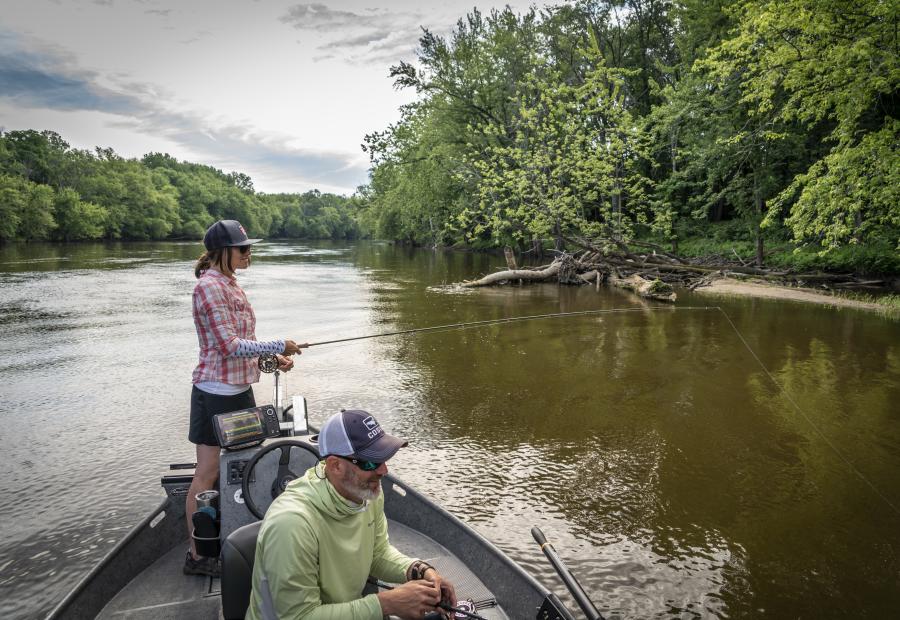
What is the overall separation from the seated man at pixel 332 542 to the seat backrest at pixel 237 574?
0.20 meters

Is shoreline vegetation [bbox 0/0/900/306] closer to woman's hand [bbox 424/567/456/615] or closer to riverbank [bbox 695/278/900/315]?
riverbank [bbox 695/278/900/315]

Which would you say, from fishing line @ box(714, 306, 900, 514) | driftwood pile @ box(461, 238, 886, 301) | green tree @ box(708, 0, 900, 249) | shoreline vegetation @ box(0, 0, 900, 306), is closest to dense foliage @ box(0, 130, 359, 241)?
shoreline vegetation @ box(0, 0, 900, 306)

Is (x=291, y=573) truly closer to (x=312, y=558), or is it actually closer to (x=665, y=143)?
(x=312, y=558)

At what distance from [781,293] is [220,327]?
67.7 ft

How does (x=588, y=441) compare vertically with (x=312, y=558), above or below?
below

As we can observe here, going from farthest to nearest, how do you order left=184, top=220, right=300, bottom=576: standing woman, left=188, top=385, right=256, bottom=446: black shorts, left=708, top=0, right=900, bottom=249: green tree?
left=708, top=0, right=900, bottom=249: green tree, left=188, top=385, right=256, bottom=446: black shorts, left=184, top=220, right=300, bottom=576: standing woman

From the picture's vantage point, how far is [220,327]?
3.73 metres

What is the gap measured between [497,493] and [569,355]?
20.1ft

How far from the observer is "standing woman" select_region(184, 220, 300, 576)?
3695 mm

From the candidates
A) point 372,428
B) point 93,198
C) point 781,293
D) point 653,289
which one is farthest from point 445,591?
point 93,198

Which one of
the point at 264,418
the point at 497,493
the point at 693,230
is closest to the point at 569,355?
the point at 497,493

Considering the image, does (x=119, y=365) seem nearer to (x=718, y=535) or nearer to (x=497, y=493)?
(x=497, y=493)

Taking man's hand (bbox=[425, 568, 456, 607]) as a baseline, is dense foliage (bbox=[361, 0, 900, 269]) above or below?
above

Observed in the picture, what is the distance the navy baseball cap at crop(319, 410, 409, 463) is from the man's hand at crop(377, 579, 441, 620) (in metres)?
0.61
